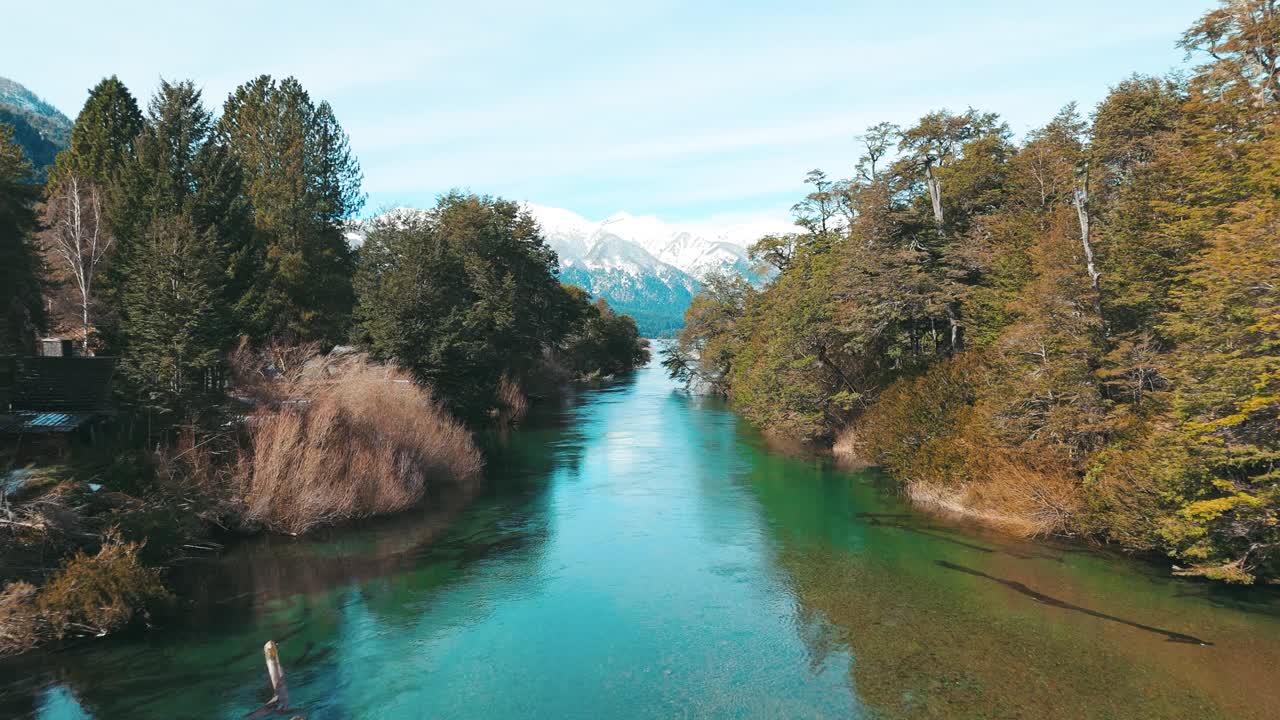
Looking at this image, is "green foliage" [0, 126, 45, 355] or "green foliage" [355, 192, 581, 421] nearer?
"green foliage" [0, 126, 45, 355]

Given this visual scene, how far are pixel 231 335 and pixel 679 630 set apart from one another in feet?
68.5

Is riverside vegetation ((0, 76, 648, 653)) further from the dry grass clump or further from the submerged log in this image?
the submerged log

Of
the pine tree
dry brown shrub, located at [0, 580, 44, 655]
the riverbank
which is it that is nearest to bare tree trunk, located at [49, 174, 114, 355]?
the riverbank

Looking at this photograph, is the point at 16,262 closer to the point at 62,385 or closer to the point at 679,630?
the point at 62,385

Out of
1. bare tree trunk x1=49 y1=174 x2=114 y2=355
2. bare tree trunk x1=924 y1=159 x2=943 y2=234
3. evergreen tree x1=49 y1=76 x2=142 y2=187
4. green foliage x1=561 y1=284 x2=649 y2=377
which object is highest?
evergreen tree x1=49 y1=76 x2=142 y2=187

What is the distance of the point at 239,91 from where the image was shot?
57375mm

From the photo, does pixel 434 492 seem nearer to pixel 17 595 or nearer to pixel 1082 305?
pixel 17 595

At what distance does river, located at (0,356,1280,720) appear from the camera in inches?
612

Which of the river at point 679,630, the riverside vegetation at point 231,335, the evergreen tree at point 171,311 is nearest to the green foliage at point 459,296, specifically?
the riverside vegetation at point 231,335

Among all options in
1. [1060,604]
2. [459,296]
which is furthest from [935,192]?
[459,296]

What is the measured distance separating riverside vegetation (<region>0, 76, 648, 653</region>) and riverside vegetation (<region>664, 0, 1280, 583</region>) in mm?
21801

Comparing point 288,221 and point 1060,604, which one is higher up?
point 288,221

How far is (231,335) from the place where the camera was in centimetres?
2869

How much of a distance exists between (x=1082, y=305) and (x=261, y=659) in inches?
1056
